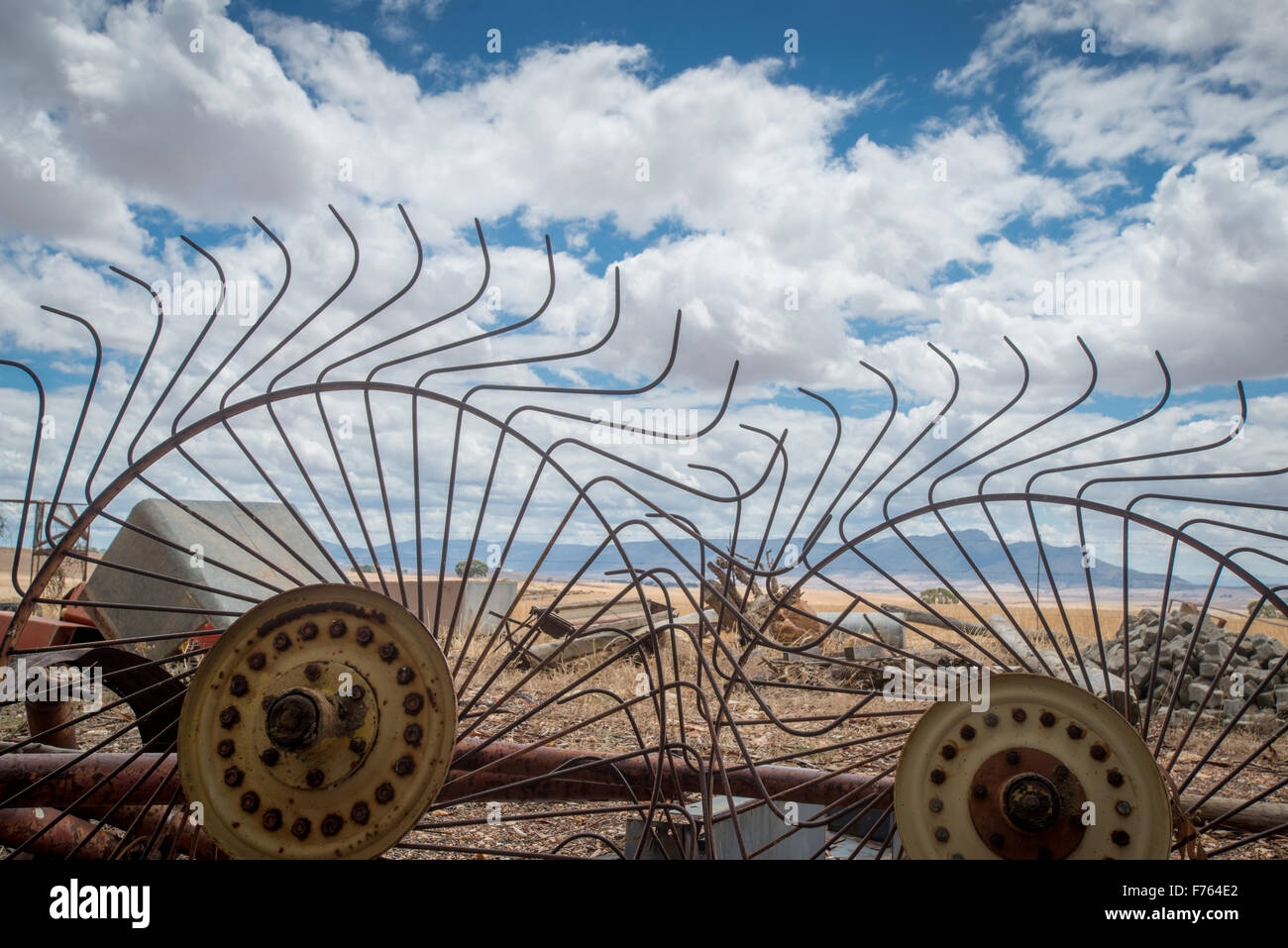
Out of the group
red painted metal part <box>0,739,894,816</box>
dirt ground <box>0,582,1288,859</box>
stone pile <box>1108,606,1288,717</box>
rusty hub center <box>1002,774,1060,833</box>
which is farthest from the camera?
stone pile <box>1108,606,1288,717</box>

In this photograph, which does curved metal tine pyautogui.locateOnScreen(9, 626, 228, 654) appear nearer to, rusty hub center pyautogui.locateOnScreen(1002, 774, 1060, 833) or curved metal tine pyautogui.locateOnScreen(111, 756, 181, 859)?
curved metal tine pyautogui.locateOnScreen(111, 756, 181, 859)

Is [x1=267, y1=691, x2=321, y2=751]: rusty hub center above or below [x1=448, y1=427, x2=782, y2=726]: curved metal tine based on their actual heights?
below

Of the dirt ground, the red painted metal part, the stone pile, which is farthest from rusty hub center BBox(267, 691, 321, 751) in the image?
the stone pile

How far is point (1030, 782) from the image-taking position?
1.88 metres

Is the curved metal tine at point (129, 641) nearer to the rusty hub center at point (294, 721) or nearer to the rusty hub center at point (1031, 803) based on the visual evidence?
the rusty hub center at point (294, 721)

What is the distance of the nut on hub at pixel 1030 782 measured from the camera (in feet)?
6.12

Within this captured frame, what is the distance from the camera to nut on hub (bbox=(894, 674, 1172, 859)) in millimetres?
1865

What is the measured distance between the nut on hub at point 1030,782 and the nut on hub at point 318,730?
1.11m

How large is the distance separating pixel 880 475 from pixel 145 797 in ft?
9.07

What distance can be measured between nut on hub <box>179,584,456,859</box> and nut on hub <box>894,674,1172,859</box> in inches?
43.8
